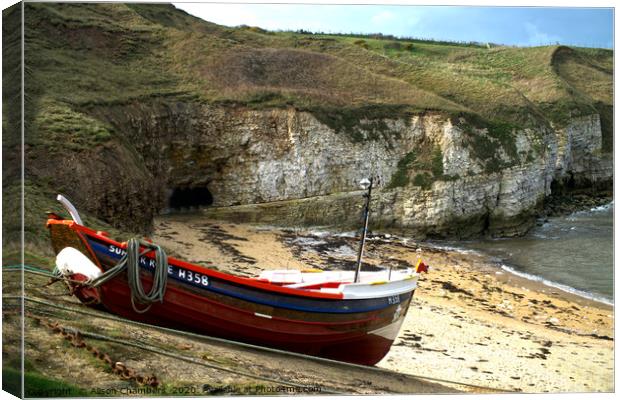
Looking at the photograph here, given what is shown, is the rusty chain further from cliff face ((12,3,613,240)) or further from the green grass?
cliff face ((12,3,613,240))

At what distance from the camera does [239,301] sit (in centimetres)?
1073

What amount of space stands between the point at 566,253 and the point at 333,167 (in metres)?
11.4

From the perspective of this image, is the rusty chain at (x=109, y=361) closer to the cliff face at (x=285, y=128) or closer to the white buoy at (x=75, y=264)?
the white buoy at (x=75, y=264)

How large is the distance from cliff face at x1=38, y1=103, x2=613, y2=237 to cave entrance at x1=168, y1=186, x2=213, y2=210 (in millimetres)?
51

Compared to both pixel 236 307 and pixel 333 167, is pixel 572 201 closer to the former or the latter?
pixel 333 167

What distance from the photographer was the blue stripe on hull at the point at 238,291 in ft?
33.1

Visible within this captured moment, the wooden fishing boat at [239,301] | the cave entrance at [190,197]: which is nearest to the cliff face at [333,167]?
the cave entrance at [190,197]

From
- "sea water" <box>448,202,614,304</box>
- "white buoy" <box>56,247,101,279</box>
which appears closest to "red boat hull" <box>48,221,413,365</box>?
"white buoy" <box>56,247,101,279</box>

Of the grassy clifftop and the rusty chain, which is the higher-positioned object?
the grassy clifftop

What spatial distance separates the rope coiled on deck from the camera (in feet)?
32.8

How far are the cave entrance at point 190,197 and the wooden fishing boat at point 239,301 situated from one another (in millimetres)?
18472

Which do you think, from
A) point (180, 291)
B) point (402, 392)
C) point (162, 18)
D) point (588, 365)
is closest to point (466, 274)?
point (588, 365)

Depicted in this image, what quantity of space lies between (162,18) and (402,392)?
3580 centimetres

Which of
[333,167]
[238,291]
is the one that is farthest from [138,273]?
[333,167]
